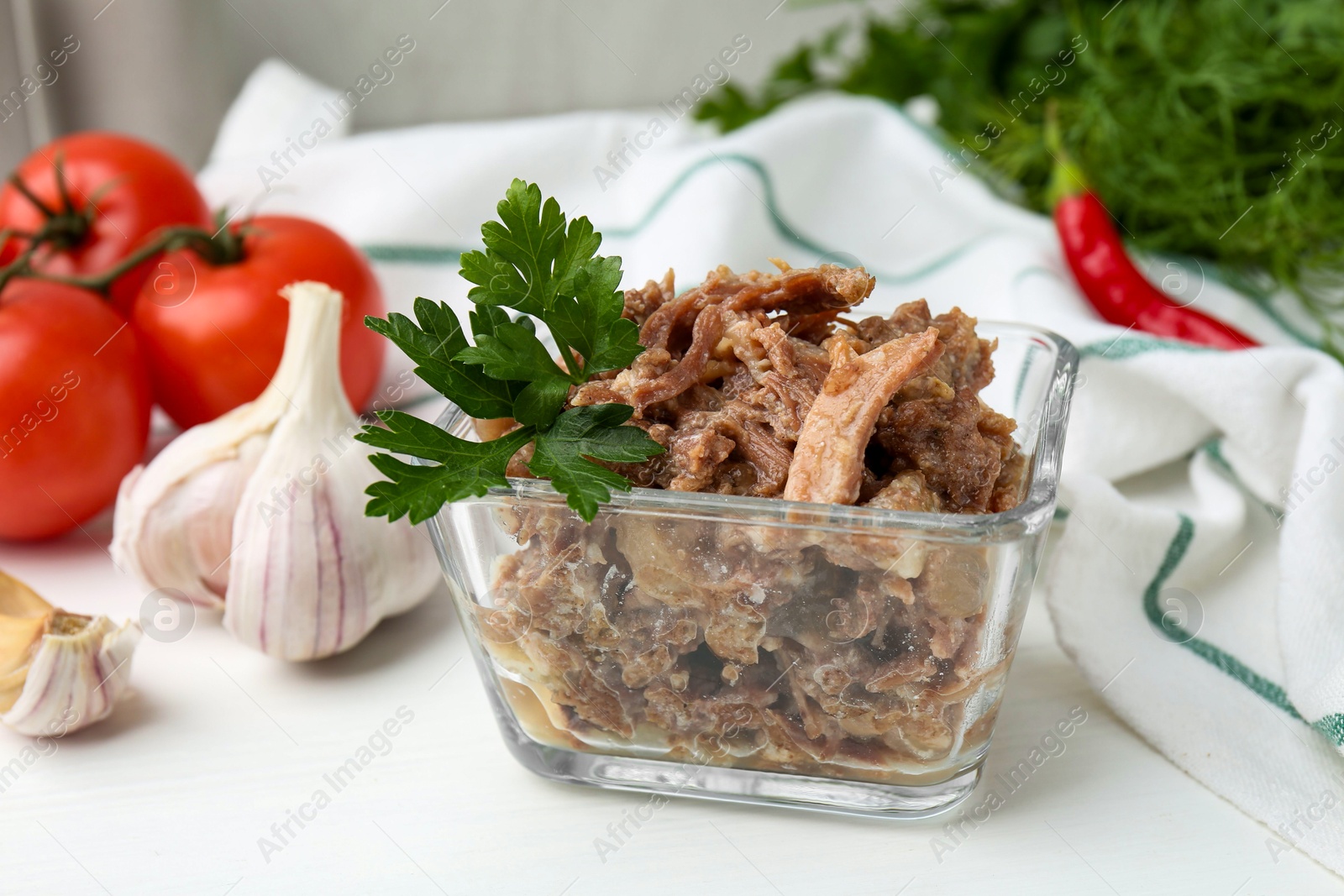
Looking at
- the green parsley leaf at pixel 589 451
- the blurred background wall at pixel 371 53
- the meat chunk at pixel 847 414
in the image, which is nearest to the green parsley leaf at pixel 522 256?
the green parsley leaf at pixel 589 451

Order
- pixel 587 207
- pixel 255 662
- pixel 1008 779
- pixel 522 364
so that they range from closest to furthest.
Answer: pixel 522 364, pixel 1008 779, pixel 255 662, pixel 587 207

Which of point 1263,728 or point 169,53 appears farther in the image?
point 169,53

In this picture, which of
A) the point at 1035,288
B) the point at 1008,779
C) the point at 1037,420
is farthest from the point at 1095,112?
the point at 1008,779

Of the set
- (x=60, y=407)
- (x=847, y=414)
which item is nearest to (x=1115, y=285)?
(x=847, y=414)

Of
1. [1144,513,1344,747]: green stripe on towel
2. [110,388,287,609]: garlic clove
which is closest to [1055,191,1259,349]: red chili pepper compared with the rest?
[1144,513,1344,747]: green stripe on towel

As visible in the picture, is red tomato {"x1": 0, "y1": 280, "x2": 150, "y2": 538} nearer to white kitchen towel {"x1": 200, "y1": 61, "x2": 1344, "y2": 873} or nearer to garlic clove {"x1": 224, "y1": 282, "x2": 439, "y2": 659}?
garlic clove {"x1": 224, "y1": 282, "x2": 439, "y2": 659}

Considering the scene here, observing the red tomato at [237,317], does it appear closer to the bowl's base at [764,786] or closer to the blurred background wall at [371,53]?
the bowl's base at [764,786]

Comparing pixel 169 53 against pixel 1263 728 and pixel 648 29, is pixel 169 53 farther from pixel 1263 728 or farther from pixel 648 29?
pixel 1263 728
